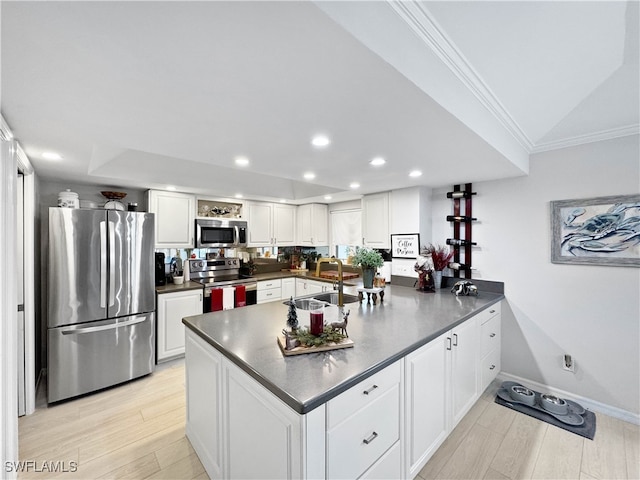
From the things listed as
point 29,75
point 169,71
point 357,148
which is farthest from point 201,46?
point 357,148

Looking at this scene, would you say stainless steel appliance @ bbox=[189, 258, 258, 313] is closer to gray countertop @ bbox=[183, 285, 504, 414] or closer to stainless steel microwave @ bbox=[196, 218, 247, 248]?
stainless steel microwave @ bbox=[196, 218, 247, 248]

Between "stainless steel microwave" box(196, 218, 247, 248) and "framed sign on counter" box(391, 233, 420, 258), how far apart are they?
7.27ft

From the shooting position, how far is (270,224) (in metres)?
4.56

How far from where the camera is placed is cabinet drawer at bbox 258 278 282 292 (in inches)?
163

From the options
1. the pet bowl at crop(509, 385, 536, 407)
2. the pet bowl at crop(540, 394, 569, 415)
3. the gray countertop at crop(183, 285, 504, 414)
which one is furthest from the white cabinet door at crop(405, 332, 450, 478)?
the pet bowl at crop(540, 394, 569, 415)

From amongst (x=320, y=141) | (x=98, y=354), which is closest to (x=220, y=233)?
(x=98, y=354)

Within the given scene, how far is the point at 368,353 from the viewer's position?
4.70 ft

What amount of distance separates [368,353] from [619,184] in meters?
2.54

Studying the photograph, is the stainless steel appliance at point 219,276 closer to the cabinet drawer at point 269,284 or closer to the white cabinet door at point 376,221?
the cabinet drawer at point 269,284

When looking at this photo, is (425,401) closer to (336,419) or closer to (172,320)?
(336,419)

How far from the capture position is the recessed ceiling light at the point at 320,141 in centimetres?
171

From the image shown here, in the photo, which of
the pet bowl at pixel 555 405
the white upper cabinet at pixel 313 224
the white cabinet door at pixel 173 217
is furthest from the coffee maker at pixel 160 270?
the pet bowl at pixel 555 405

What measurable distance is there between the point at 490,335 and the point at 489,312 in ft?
0.75

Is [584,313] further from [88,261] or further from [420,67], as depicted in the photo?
[88,261]
